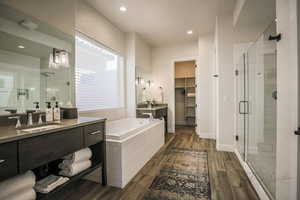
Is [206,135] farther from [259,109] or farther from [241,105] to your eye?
[259,109]

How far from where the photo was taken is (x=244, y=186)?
190 centimetres

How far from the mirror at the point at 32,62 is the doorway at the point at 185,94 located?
14.9 feet

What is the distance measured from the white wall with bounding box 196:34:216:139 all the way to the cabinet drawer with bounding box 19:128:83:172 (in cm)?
354

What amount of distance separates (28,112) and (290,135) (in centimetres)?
235

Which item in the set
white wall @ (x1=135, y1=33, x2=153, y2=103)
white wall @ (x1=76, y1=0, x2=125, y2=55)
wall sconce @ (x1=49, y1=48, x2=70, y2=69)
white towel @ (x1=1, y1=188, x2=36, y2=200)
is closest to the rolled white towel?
white towel @ (x1=1, y1=188, x2=36, y2=200)

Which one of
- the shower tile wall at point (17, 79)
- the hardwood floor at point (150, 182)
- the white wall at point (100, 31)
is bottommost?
the hardwood floor at point (150, 182)

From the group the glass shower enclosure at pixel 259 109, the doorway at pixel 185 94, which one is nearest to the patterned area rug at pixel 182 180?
the glass shower enclosure at pixel 259 109

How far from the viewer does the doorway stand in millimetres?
5988

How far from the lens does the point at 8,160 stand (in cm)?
96

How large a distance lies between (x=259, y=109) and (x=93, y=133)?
2.25 m

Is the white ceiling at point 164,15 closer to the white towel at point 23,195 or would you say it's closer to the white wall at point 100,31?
the white wall at point 100,31

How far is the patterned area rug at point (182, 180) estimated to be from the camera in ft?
5.63

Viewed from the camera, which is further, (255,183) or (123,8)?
(123,8)

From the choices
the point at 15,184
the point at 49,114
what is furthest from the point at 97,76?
the point at 15,184
